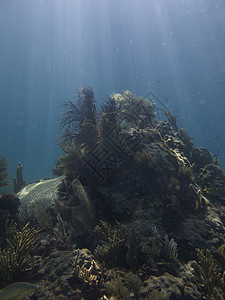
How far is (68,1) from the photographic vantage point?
1656 inches

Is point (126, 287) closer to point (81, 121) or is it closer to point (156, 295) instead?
point (156, 295)

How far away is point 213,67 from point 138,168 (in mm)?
66187

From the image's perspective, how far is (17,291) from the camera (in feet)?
9.46

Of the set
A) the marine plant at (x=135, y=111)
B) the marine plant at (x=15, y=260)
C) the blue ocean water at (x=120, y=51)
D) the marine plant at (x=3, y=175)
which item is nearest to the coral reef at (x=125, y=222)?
the marine plant at (x=15, y=260)

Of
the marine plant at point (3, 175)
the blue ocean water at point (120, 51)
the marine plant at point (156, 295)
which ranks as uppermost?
the blue ocean water at point (120, 51)

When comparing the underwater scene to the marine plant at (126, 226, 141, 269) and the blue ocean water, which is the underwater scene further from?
the blue ocean water

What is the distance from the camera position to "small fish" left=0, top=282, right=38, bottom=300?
2773 millimetres

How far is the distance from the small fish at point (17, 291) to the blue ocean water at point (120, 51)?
110ft

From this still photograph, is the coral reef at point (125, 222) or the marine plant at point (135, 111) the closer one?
the coral reef at point (125, 222)

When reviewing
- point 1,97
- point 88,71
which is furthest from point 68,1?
point 1,97

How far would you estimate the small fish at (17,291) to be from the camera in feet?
9.10

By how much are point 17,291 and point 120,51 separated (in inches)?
2461

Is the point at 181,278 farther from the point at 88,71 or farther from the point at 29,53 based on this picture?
the point at 88,71

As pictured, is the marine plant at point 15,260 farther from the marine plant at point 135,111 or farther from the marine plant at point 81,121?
the marine plant at point 135,111
